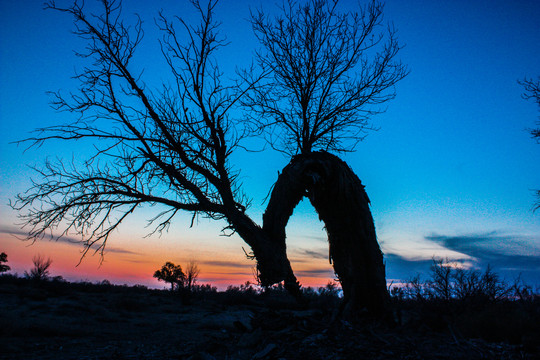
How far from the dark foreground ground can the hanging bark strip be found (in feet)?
2.17

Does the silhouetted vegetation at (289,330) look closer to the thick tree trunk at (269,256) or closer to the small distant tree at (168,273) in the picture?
the thick tree trunk at (269,256)

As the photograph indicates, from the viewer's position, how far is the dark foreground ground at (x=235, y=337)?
12.7 ft

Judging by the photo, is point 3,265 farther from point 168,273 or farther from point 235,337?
point 235,337

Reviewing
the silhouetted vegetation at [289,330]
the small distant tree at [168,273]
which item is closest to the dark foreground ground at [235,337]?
the silhouetted vegetation at [289,330]

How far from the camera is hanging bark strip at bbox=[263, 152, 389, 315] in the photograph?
250 inches

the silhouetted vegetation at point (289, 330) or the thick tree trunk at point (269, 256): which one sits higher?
the thick tree trunk at point (269, 256)

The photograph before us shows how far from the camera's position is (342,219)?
6531 mm

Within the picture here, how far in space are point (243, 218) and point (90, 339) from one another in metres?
5.41

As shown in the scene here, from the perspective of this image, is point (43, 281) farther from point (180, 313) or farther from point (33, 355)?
point (33, 355)

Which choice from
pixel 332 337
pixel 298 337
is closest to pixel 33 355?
pixel 298 337

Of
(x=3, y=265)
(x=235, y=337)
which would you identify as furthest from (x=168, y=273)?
(x=235, y=337)

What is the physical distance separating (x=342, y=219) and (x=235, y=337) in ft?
9.78

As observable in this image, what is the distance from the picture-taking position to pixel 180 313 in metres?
14.2

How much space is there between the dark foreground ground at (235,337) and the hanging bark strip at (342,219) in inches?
26.1
